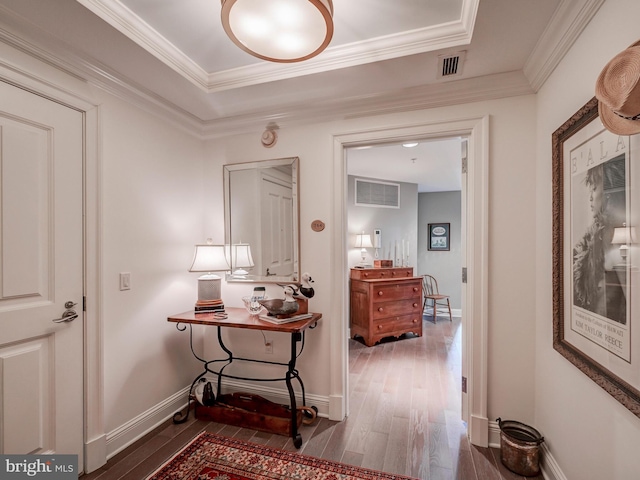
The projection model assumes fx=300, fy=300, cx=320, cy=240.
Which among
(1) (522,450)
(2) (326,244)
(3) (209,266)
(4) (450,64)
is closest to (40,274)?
(3) (209,266)

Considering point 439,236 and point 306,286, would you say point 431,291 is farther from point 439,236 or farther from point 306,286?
point 306,286

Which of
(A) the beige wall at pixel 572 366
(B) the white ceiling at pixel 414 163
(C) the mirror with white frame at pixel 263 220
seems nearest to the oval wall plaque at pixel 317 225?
(C) the mirror with white frame at pixel 263 220

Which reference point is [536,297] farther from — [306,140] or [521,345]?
[306,140]

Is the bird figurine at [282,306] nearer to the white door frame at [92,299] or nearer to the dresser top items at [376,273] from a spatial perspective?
the white door frame at [92,299]

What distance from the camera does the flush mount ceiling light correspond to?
1.13 meters

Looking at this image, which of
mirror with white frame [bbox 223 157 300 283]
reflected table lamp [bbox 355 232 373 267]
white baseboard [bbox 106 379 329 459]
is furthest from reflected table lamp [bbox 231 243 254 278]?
reflected table lamp [bbox 355 232 373 267]

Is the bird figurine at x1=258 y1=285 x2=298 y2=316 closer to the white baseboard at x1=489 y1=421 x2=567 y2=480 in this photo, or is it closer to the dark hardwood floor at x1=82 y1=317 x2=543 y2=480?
the dark hardwood floor at x1=82 y1=317 x2=543 y2=480

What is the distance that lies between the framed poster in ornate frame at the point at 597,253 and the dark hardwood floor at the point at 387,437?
3.23ft

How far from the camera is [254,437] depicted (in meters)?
2.13

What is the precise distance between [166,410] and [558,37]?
135 inches

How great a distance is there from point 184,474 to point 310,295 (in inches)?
50.5

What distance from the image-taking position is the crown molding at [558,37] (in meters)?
1.28

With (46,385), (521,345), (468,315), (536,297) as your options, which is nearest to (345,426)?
(468,315)

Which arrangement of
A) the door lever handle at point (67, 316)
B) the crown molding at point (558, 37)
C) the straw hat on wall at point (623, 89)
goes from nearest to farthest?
the straw hat on wall at point (623, 89)
the crown molding at point (558, 37)
the door lever handle at point (67, 316)
